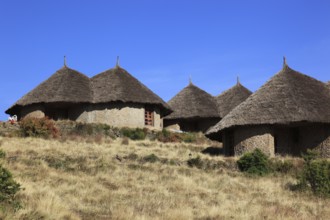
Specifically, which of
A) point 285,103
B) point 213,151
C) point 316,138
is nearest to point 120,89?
point 213,151

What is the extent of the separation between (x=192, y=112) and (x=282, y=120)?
1673 centimetres

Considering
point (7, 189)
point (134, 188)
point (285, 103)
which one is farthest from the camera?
point (285, 103)

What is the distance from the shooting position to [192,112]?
42.7 m

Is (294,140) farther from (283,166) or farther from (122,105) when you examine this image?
(122,105)

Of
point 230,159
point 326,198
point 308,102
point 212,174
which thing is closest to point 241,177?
point 212,174

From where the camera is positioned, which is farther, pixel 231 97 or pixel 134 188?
pixel 231 97

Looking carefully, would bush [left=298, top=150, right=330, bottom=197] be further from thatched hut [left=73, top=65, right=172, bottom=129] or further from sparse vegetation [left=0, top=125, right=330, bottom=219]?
thatched hut [left=73, top=65, right=172, bottom=129]

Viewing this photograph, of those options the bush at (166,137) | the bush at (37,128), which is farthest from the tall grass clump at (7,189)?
the bush at (166,137)

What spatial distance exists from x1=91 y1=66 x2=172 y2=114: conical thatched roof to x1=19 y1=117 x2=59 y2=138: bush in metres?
5.77

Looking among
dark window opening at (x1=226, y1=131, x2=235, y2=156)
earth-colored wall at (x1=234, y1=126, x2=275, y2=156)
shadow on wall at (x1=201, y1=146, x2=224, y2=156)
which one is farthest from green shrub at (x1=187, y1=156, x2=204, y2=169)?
shadow on wall at (x1=201, y1=146, x2=224, y2=156)

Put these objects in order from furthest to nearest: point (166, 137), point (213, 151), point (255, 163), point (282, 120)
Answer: point (166, 137), point (213, 151), point (282, 120), point (255, 163)

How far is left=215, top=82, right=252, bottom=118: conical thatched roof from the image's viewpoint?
1708 inches

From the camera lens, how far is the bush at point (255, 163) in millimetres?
24217

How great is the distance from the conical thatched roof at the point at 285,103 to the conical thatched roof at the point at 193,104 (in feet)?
41.3
